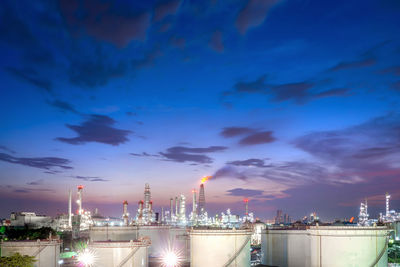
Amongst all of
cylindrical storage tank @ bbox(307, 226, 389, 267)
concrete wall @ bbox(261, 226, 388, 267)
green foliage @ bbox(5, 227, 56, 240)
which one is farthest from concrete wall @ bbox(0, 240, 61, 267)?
cylindrical storage tank @ bbox(307, 226, 389, 267)

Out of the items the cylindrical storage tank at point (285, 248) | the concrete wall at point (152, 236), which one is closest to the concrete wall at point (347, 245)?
the cylindrical storage tank at point (285, 248)

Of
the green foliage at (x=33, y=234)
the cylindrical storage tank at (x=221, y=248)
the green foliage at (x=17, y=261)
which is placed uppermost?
the cylindrical storage tank at (x=221, y=248)

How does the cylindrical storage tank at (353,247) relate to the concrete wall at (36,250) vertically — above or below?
above

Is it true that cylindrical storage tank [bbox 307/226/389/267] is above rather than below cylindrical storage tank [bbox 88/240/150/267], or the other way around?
above

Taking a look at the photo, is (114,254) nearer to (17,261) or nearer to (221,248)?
(17,261)

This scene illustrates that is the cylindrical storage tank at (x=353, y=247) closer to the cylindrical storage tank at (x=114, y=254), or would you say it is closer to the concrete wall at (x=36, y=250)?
the cylindrical storage tank at (x=114, y=254)

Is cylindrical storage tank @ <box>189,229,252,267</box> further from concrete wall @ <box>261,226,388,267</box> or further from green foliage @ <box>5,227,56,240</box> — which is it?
green foliage @ <box>5,227,56,240</box>
